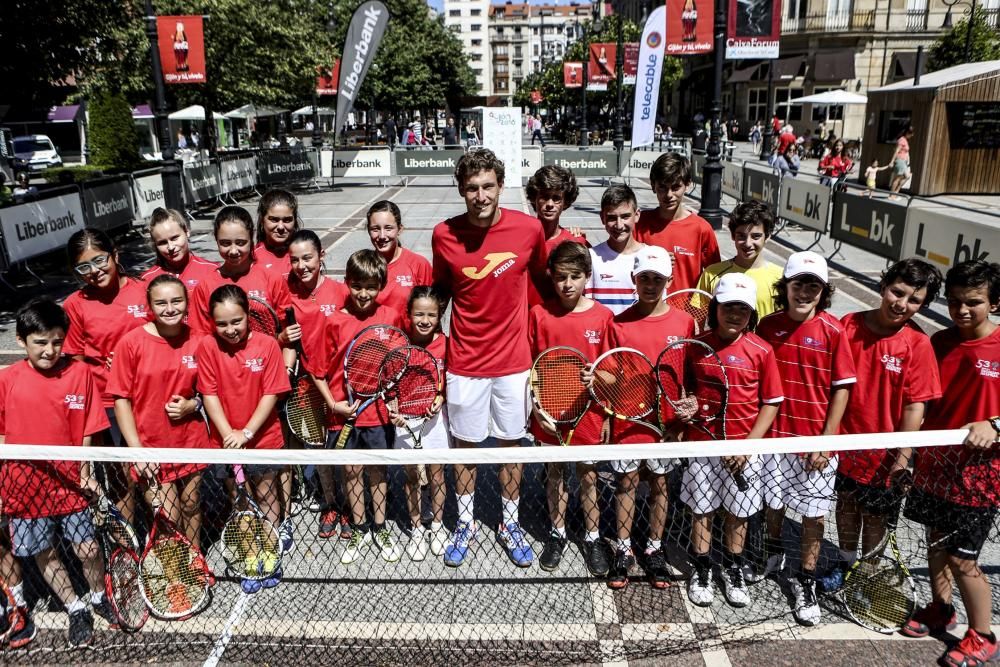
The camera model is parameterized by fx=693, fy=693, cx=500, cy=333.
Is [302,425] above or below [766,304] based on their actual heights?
below

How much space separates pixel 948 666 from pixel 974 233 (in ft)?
22.8

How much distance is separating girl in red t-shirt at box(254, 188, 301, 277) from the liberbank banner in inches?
308

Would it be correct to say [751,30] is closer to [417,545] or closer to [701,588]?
[701,588]

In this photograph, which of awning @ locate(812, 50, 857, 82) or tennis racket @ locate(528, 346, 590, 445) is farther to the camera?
awning @ locate(812, 50, 857, 82)

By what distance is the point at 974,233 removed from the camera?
8.59 metres

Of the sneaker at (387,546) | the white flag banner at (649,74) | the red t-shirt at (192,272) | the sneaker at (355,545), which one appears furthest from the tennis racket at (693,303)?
the white flag banner at (649,74)

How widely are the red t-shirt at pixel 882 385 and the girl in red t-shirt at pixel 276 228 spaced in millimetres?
3707

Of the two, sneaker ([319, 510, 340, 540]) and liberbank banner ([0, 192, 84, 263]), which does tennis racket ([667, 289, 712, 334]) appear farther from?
liberbank banner ([0, 192, 84, 263])

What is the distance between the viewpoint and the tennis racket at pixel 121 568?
3.69 m

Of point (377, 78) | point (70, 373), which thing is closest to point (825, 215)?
point (70, 373)

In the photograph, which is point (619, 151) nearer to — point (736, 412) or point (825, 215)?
point (825, 215)

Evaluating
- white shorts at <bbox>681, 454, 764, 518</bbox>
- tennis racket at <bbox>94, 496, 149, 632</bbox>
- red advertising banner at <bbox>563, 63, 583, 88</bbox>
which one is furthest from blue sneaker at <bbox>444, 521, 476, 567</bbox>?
red advertising banner at <bbox>563, 63, 583, 88</bbox>

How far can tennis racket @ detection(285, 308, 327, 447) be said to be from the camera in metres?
4.49

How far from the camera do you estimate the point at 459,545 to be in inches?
173
